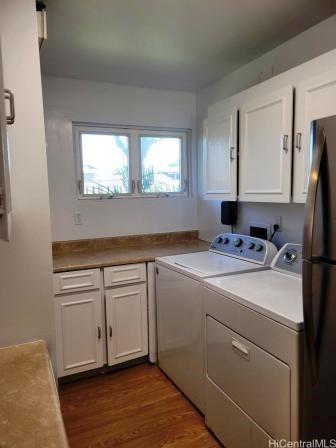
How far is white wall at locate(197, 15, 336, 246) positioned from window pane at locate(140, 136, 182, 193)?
0.25 metres

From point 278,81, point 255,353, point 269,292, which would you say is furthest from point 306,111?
point 255,353

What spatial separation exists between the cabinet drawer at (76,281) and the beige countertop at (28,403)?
1000 mm

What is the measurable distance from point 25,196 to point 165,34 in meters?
1.41

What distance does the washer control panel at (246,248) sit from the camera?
2.09m

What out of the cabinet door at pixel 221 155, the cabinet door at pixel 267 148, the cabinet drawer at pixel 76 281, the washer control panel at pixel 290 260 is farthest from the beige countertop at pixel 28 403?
the cabinet door at pixel 221 155

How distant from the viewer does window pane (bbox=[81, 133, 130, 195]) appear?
2.83 meters

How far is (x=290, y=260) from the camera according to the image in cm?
188

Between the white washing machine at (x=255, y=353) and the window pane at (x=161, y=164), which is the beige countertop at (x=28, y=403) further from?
the window pane at (x=161, y=164)

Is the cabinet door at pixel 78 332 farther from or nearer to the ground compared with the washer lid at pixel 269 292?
nearer to the ground

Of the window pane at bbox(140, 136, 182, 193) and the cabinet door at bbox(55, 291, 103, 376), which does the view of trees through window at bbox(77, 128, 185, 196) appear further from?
the cabinet door at bbox(55, 291, 103, 376)

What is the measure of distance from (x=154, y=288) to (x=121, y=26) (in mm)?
1816

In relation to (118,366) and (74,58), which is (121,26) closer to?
(74,58)

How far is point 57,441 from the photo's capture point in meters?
0.75

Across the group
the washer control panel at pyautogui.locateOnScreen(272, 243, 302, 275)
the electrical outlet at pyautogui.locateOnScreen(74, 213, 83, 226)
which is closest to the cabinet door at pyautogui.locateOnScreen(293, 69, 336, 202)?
the washer control panel at pyautogui.locateOnScreen(272, 243, 302, 275)
